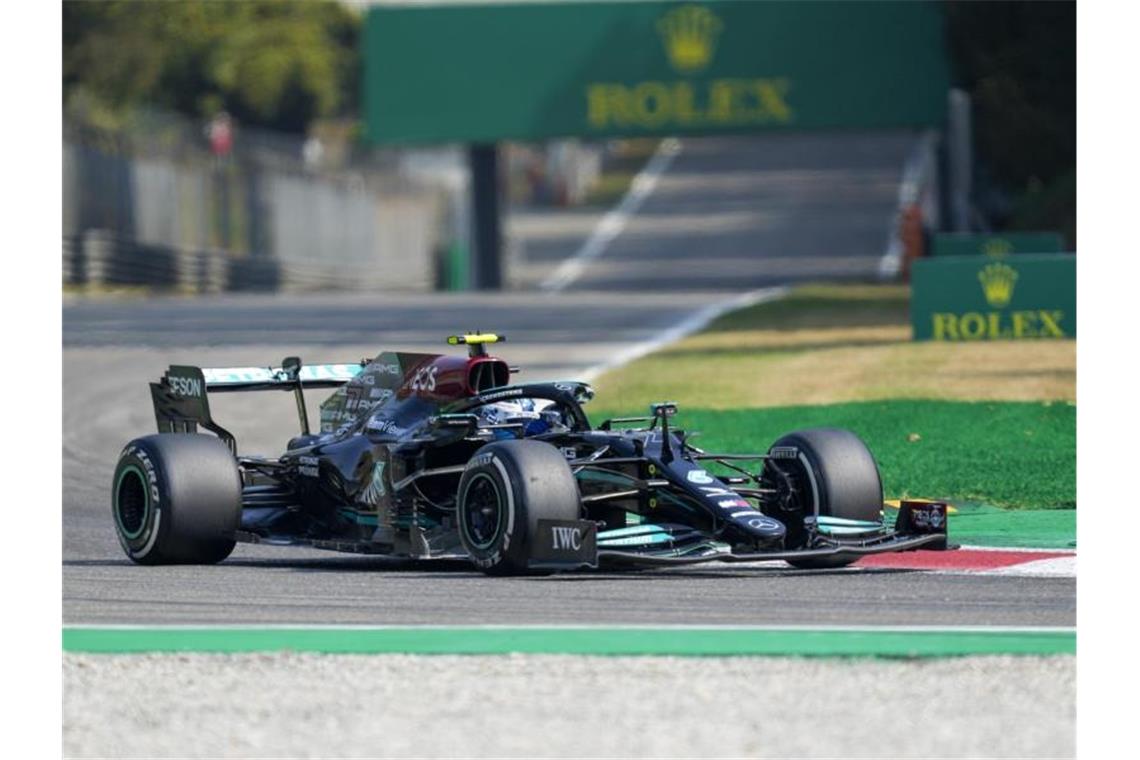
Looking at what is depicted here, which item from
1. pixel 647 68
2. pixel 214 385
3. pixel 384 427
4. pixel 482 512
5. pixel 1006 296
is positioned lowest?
pixel 482 512

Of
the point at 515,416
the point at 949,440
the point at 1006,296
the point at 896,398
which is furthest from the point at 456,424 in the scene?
the point at 1006,296

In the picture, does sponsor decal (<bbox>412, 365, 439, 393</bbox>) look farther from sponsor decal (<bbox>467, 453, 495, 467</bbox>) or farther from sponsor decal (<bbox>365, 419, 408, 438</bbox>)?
sponsor decal (<bbox>467, 453, 495, 467</bbox>)

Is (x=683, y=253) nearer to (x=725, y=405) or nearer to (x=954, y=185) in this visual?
(x=954, y=185)

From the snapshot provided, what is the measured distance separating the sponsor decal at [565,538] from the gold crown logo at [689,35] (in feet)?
120

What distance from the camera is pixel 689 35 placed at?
158ft

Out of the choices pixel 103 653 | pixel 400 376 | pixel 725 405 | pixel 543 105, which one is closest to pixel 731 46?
pixel 543 105

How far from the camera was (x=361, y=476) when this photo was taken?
13.8 m

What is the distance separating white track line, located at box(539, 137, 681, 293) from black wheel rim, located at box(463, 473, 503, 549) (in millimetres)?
39523

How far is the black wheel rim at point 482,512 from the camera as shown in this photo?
487 inches

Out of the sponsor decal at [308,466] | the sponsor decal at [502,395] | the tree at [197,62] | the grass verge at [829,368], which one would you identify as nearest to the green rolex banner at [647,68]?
the grass verge at [829,368]

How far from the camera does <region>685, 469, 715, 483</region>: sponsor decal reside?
41.2ft

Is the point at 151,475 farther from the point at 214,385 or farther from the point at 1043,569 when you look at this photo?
the point at 1043,569

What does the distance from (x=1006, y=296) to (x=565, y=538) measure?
58.5ft

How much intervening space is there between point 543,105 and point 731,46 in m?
4.20
